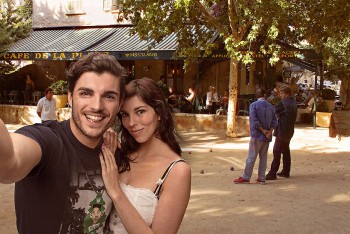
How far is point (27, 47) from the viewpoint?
20781 millimetres

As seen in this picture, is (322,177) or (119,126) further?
(322,177)

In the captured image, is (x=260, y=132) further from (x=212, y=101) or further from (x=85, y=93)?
(x=212, y=101)

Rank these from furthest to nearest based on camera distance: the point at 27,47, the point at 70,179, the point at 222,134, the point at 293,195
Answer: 1. the point at 27,47
2. the point at 222,134
3. the point at 293,195
4. the point at 70,179

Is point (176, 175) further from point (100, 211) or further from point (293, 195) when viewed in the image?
point (293, 195)

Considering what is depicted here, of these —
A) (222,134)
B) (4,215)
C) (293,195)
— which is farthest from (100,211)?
(222,134)

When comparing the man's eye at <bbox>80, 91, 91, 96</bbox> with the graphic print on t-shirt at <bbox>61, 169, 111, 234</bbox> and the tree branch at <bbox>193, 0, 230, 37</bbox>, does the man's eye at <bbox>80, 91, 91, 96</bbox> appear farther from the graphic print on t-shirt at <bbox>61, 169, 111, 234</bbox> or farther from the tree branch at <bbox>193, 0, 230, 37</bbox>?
the tree branch at <bbox>193, 0, 230, 37</bbox>

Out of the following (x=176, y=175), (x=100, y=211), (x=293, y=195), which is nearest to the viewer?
(x=100, y=211)

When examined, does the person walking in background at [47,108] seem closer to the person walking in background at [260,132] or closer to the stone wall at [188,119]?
the person walking in background at [260,132]

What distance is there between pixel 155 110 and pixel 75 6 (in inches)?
852

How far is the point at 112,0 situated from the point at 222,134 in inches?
389

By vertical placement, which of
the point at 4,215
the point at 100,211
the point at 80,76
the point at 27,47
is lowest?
the point at 4,215

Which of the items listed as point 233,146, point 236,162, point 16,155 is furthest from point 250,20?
point 16,155

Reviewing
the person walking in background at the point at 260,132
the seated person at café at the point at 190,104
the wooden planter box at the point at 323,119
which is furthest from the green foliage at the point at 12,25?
the wooden planter box at the point at 323,119

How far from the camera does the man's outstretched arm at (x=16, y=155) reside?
1303 mm
